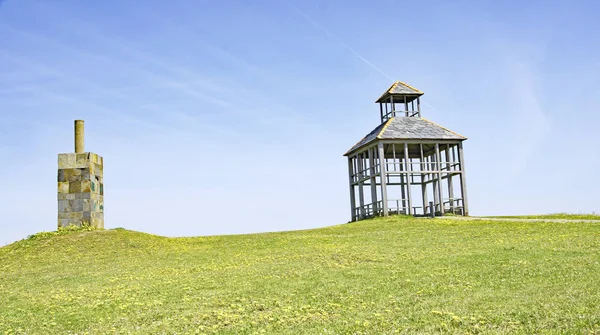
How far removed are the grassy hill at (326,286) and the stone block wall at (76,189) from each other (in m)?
6.55

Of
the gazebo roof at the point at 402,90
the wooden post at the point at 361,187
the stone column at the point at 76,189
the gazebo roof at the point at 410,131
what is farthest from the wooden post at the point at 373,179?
the stone column at the point at 76,189

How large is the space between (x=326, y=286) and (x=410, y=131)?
3189cm

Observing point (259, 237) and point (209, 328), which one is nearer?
point (209, 328)

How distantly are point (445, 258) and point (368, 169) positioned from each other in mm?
27359

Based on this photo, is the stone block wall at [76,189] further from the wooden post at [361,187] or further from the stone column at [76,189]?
the wooden post at [361,187]

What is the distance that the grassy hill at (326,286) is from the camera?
14430mm

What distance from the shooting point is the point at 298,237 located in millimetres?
34594

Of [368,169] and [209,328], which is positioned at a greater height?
[368,169]

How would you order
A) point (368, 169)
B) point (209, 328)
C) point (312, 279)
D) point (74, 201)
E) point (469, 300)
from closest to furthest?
point (209, 328) < point (469, 300) < point (312, 279) < point (74, 201) < point (368, 169)

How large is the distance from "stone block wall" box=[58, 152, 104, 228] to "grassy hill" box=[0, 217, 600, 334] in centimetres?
655

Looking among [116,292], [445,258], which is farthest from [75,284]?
[445,258]

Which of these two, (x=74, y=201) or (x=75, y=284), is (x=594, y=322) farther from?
(x=74, y=201)

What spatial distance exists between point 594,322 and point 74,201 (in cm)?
3413

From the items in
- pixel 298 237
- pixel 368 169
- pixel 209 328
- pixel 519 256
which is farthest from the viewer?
pixel 368 169
